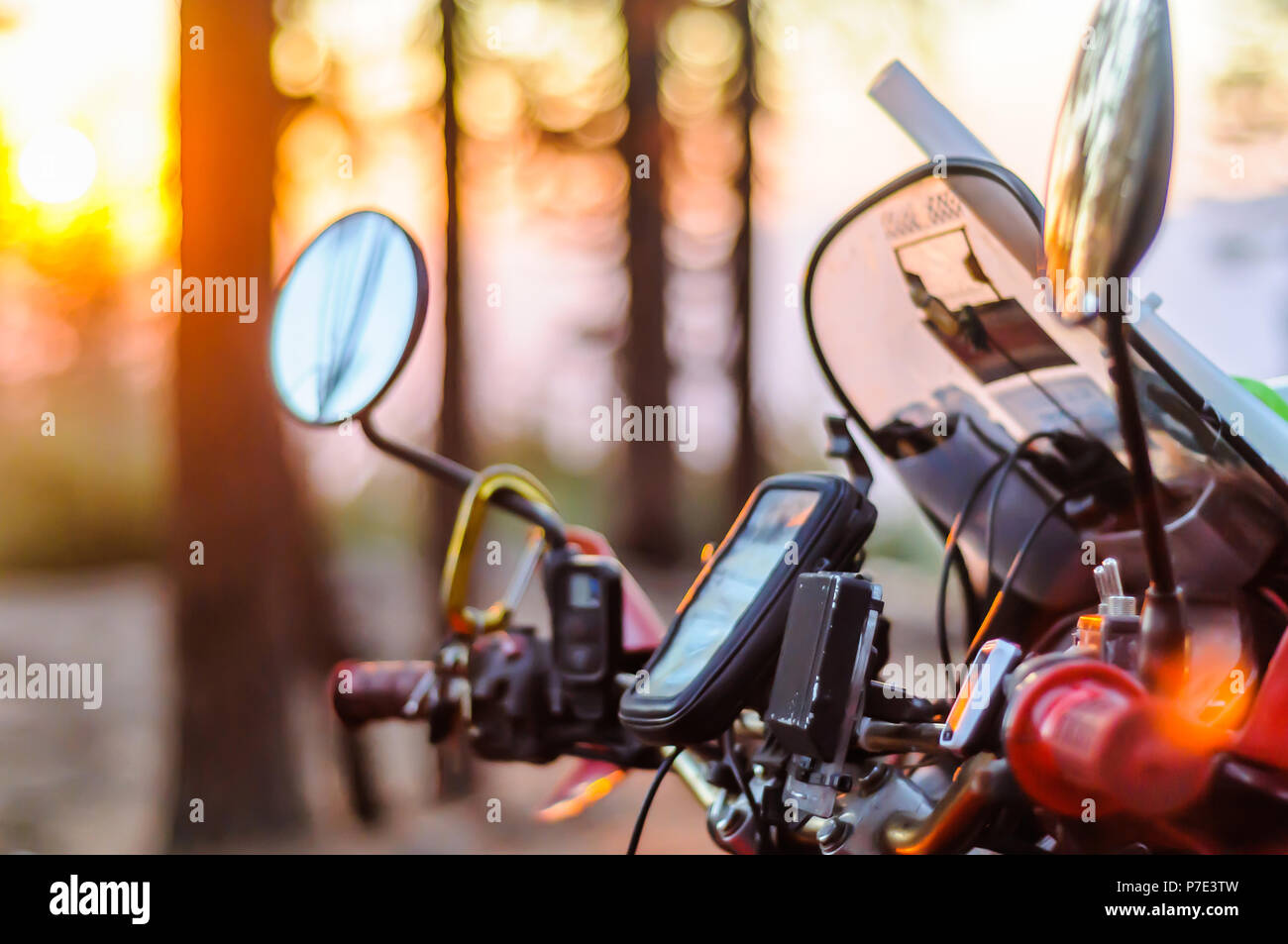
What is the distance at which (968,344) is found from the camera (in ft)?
4.71

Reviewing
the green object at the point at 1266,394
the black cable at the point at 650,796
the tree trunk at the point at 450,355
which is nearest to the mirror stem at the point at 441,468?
the black cable at the point at 650,796

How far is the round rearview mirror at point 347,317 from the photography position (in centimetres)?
170

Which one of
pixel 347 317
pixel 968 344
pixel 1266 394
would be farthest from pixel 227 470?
pixel 1266 394

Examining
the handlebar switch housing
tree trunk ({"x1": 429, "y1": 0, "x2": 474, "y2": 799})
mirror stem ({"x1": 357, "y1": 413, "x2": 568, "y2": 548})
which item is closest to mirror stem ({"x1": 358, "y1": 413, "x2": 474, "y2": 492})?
mirror stem ({"x1": 357, "y1": 413, "x2": 568, "y2": 548})

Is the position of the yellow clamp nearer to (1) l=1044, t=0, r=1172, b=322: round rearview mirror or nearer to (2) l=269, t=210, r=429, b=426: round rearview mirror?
(2) l=269, t=210, r=429, b=426: round rearview mirror

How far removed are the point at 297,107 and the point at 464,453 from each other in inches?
83.5

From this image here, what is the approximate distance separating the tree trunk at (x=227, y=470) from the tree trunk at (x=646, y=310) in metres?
1.95

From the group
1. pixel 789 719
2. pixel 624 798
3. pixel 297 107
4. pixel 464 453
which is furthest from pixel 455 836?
pixel 789 719

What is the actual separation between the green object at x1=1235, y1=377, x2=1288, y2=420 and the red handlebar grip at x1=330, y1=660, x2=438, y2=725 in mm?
1213

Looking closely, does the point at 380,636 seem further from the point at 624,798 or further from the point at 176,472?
the point at 176,472

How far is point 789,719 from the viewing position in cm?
108

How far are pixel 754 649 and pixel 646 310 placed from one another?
17.7 ft

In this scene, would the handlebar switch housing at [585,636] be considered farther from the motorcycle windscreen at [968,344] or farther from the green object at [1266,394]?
the green object at [1266,394]

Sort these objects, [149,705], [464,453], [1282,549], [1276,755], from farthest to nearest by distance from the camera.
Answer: [149,705] → [464,453] → [1282,549] → [1276,755]
